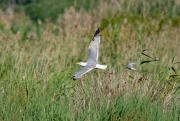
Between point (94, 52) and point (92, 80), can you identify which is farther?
point (94, 52)

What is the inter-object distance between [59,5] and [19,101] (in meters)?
16.0

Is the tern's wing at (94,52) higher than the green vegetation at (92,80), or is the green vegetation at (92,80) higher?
the tern's wing at (94,52)

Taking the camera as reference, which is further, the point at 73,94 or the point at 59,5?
the point at 59,5

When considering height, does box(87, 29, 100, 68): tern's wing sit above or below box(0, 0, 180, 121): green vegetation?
above

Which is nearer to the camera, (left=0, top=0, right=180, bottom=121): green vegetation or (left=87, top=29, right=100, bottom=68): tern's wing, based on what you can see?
(left=0, top=0, right=180, bottom=121): green vegetation

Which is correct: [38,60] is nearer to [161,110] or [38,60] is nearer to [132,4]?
[161,110]

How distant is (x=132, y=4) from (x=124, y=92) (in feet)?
23.6

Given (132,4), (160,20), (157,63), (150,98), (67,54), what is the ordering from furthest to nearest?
1. (132,4)
2. (160,20)
3. (67,54)
4. (157,63)
5. (150,98)

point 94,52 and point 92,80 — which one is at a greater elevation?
point 94,52

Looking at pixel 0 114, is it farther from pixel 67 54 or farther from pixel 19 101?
pixel 67 54

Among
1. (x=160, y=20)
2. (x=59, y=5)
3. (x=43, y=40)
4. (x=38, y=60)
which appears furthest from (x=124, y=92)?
(x=59, y=5)

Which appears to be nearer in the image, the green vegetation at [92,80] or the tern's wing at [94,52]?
the green vegetation at [92,80]

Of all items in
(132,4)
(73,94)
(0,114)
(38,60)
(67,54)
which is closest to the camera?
(0,114)

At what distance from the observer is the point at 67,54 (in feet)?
30.6
